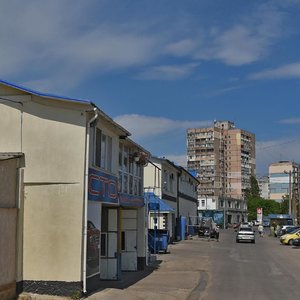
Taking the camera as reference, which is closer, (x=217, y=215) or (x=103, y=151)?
(x=103, y=151)

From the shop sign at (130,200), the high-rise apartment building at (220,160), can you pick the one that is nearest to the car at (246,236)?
the shop sign at (130,200)

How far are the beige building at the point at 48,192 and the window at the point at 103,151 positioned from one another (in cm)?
14

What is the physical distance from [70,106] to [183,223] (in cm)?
4044

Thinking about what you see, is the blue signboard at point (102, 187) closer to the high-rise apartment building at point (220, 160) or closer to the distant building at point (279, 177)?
the high-rise apartment building at point (220, 160)

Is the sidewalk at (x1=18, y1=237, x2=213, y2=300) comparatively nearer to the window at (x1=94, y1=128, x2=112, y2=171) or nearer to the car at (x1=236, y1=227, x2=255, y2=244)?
the window at (x1=94, y1=128, x2=112, y2=171)

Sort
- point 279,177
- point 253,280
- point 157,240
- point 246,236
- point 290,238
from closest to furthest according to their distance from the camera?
point 253,280 < point 157,240 < point 290,238 < point 246,236 < point 279,177

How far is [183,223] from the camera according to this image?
176 ft

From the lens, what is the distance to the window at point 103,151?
15727 millimetres

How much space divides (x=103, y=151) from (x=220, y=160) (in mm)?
119853

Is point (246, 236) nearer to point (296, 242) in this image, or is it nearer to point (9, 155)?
point (296, 242)

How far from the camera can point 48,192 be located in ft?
46.7

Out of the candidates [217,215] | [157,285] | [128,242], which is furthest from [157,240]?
[217,215]

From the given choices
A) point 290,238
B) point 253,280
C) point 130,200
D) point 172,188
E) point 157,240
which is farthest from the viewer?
point 172,188

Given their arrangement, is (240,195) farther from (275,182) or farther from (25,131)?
(25,131)
